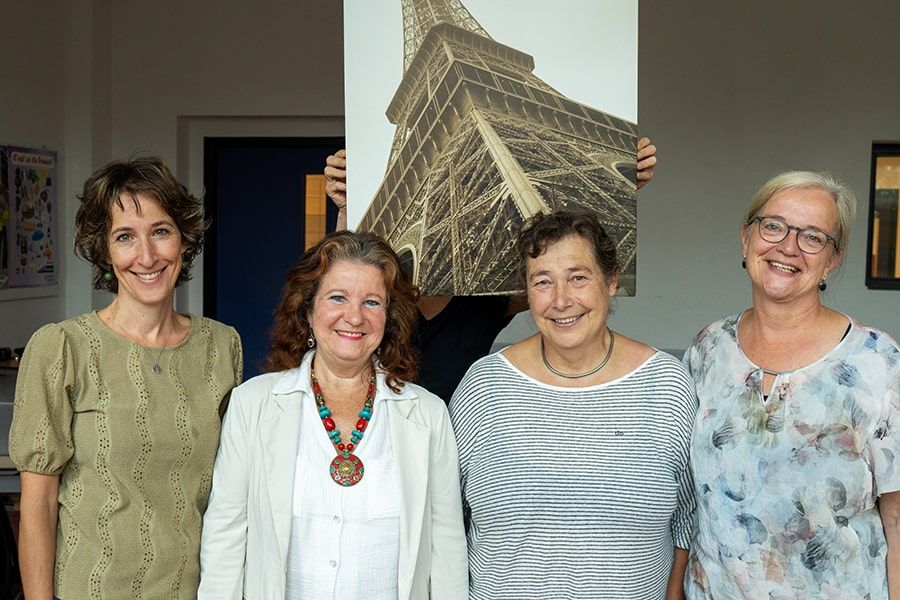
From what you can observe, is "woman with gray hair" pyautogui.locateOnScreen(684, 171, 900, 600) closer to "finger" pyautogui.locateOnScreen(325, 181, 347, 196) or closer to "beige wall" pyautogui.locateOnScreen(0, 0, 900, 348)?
"finger" pyautogui.locateOnScreen(325, 181, 347, 196)

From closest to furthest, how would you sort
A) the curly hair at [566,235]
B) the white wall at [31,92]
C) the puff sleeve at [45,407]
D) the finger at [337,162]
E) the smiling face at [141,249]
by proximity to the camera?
the puff sleeve at [45,407]
the smiling face at [141,249]
the curly hair at [566,235]
the finger at [337,162]
the white wall at [31,92]

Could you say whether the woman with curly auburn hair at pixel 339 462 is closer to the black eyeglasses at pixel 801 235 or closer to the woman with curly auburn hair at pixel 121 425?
the woman with curly auburn hair at pixel 121 425

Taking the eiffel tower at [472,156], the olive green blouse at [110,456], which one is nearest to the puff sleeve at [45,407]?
the olive green blouse at [110,456]

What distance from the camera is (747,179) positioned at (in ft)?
15.8

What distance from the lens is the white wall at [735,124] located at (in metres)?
4.72

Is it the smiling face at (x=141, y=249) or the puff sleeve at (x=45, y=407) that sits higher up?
the smiling face at (x=141, y=249)

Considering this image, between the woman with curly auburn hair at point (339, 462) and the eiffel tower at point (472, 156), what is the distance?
18 centimetres

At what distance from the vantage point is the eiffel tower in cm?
207

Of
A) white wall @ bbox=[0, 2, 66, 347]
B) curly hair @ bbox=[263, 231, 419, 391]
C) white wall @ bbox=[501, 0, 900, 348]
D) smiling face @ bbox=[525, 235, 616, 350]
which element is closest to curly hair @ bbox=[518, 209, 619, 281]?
smiling face @ bbox=[525, 235, 616, 350]

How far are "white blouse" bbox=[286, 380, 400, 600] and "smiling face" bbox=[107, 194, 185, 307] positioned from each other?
45cm

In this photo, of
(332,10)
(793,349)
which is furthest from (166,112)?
(793,349)

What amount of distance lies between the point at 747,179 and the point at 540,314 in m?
3.29

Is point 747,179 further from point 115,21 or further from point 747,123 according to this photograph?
point 115,21

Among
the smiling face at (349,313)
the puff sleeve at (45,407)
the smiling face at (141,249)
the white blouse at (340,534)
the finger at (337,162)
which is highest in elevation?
the finger at (337,162)
